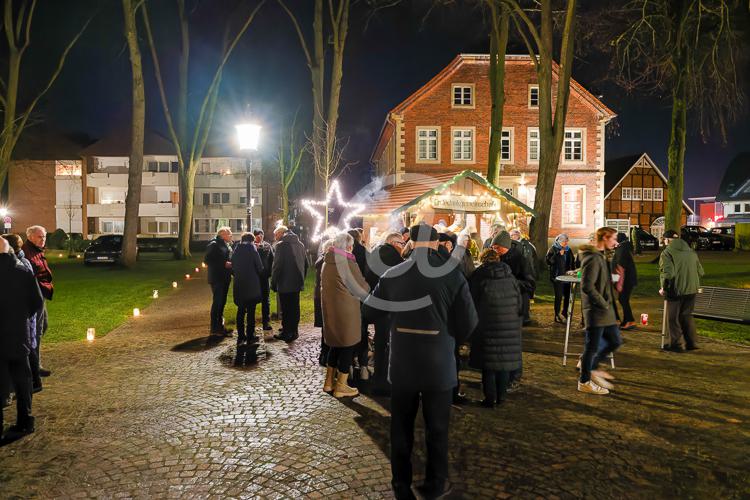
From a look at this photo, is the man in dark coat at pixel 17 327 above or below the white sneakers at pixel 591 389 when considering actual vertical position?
above

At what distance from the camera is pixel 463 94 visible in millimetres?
35781

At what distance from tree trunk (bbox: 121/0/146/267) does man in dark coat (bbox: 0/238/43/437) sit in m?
22.2

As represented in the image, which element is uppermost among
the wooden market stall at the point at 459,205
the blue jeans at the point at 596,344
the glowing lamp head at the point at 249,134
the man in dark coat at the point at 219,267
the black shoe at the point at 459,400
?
the glowing lamp head at the point at 249,134

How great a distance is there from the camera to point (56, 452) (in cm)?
523

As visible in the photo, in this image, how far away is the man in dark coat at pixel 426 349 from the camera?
4168 mm

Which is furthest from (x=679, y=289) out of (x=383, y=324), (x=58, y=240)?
(x=58, y=240)

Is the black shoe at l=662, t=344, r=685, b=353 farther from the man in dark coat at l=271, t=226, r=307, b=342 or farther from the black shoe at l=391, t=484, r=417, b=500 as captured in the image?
the black shoe at l=391, t=484, r=417, b=500

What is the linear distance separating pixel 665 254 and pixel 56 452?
8682mm

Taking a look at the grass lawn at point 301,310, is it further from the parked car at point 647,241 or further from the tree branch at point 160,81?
the parked car at point 647,241

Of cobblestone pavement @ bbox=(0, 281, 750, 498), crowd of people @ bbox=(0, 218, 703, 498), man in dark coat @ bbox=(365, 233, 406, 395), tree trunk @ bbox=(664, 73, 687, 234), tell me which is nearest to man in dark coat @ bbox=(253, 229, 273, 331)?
crowd of people @ bbox=(0, 218, 703, 498)

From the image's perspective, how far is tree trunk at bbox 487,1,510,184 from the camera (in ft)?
75.0

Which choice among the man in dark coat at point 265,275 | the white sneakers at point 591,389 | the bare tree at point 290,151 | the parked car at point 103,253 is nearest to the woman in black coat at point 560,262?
the white sneakers at point 591,389

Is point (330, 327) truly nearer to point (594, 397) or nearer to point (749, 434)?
point (594, 397)

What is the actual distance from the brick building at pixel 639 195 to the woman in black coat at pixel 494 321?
50525mm
